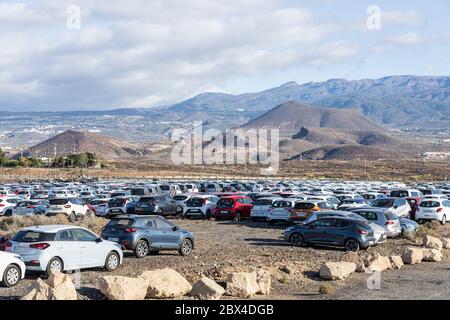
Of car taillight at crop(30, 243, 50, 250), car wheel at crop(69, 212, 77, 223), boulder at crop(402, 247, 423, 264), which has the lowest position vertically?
car wheel at crop(69, 212, 77, 223)

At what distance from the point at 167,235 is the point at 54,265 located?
5481 mm

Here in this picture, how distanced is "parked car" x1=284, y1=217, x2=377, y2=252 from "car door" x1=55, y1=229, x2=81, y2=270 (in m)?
9.56

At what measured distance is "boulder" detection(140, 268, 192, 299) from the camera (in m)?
14.0

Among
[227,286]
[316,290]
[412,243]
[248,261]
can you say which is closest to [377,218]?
[412,243]

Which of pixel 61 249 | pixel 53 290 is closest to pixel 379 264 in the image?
pixel 61 249

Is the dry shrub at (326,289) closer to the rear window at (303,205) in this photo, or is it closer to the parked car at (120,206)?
the rear window at (303,205)

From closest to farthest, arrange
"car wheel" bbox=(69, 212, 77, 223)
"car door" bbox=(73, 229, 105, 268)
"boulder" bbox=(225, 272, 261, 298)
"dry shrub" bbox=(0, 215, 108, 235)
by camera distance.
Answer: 1. "boulder" bbox=(225, 272, 261, 298)
2. "car door" bbox=(73, 229, 105, 268)
3. "dry shrub" bbox=(0, 215, 108, 235)
4. "car wheel" bbox=(69, 212, 77, 223)

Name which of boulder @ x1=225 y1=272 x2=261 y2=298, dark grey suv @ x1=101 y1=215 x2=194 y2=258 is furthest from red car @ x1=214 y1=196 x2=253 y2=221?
boulder @ x1=225 y1=272 x2=261 y2=298

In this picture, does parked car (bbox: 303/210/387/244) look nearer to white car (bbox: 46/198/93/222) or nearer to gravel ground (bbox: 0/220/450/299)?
gravel ground (bbox: 0/220/450/299)

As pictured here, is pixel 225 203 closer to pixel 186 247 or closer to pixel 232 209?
pixel 232 209

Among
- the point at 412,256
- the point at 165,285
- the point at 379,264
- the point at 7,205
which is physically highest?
the point at 165,285

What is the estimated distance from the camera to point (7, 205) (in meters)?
39.3

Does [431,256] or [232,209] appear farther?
[232,209]

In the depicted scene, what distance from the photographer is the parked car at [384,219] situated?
86.8 feet
